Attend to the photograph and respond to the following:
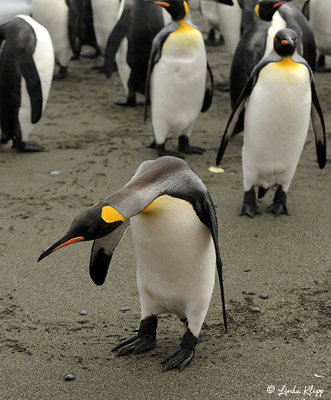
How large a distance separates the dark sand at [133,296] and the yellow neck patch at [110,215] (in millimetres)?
802

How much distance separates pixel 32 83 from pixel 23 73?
0.13 meters

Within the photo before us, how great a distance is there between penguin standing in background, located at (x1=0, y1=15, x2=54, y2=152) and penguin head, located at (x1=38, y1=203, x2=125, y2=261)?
3933mm

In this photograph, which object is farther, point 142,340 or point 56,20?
point 56,20

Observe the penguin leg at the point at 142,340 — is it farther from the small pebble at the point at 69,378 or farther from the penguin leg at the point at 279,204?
the penguin leg at the point at 279,204

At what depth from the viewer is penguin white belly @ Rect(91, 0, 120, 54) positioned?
9.72 metres

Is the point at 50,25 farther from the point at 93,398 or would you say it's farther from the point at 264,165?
the point at 93,398

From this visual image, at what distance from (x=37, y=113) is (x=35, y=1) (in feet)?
11.7

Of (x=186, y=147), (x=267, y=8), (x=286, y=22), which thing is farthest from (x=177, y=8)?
(x=286, y=22)

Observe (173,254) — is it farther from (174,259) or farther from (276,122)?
(276,122)

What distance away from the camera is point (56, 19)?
→ 929cm

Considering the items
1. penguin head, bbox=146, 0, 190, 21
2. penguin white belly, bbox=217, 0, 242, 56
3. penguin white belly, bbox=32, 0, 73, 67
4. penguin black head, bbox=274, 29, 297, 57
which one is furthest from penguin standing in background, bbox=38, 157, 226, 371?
penguin white belly, bbox=32, 0, 73, 67

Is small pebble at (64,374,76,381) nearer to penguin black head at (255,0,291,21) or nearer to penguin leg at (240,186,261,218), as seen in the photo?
penguin leg at (240,186,261,218)

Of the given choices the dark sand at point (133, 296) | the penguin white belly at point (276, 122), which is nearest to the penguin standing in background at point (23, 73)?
the dark sand at point (133, 296)

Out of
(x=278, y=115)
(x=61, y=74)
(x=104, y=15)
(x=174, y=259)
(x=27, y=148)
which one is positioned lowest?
(x=61, y=74)
